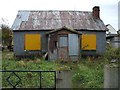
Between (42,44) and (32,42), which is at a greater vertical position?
(32,42)

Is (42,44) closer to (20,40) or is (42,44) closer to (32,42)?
(32,42)

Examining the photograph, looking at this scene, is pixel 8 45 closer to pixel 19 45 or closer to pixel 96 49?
pixel 19 45

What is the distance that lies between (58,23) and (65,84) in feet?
69.2

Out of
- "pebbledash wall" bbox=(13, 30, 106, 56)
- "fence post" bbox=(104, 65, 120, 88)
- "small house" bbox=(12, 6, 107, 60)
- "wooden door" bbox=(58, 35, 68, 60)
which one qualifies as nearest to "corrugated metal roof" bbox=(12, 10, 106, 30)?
"small house" bbox=(12, 6, 107, 60)

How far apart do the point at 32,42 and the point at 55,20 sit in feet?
11.1

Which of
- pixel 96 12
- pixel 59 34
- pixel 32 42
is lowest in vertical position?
pixel 32 42

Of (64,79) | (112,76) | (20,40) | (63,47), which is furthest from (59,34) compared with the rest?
(64,79)

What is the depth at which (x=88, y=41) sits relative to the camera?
25828mm

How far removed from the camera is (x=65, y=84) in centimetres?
566

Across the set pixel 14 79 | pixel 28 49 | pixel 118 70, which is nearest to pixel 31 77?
pixel 14 79

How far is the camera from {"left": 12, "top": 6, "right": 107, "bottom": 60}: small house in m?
23.5

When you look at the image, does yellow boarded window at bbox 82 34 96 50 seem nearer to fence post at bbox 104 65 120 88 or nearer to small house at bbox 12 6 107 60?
small house at bbox 12 6 107 60

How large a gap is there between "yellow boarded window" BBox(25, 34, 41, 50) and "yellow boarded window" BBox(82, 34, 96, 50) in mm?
4097

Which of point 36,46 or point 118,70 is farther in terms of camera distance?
point 36,46
